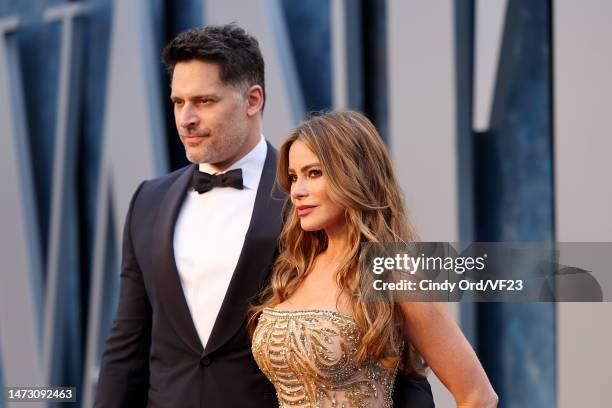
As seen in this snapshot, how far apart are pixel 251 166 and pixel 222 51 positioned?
0.93 ft

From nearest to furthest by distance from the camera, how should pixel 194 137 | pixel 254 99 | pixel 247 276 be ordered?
pixel 247 276
pixel 194 137
pixel 254 99

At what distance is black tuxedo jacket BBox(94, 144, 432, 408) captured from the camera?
2023mm

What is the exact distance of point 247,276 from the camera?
6.72ft

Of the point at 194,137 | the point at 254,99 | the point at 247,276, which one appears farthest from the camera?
the point at 254,99

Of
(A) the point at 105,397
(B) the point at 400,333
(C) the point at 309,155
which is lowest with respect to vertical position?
(A) the point at 105,397

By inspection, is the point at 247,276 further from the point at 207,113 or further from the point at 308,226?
the point at 207,113

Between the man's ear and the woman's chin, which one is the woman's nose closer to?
the woman's chin

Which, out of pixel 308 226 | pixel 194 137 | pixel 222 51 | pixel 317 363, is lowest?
pixel 317 363

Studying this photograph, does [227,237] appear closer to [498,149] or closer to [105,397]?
[105,397]

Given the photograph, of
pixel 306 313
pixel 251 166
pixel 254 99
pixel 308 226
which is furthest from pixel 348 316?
pixel 254 99

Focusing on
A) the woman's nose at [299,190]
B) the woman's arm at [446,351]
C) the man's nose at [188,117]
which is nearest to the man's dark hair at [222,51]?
the man's nose at [188,117]

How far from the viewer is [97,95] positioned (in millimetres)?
4055

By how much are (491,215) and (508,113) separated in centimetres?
34

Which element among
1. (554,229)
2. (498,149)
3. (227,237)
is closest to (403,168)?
(498,149)
